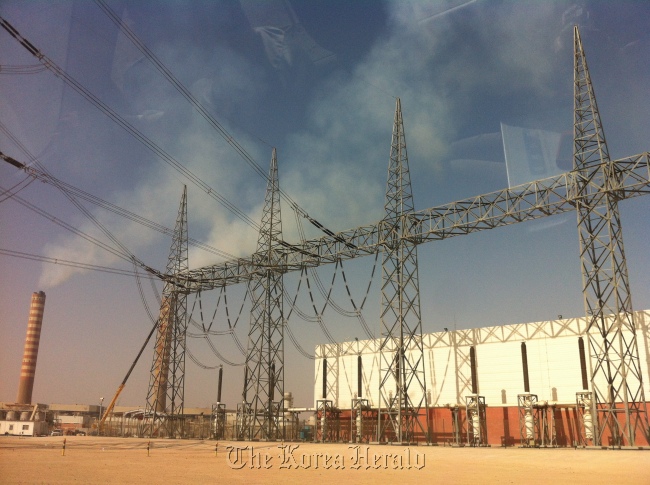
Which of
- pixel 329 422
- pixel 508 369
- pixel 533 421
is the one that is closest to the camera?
pixel 533 421

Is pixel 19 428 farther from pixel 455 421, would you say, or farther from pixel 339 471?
pixel 339 471

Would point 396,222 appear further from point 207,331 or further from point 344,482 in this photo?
point 344,482

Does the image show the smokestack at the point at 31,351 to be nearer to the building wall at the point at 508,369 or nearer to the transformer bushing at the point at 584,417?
the building wall at the point at 508,369

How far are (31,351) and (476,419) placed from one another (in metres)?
71.5

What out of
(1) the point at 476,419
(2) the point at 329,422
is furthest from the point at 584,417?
(2) the point at 329,422

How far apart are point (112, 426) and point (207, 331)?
2027 centimetres

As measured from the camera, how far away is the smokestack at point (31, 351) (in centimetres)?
8444

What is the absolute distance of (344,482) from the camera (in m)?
15.0

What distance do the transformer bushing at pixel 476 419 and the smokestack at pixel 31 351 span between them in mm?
70426

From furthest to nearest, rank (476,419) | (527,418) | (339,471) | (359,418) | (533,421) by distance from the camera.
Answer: (359,418)
(476,419)
(527,418)
(533,421)
(339,471)

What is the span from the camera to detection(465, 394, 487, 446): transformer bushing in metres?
39.4

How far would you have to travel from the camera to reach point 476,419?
41.3m

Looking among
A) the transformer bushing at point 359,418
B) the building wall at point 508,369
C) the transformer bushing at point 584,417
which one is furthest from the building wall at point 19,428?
the transformer bushing at point 584,417

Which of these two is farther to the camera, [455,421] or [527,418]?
[455,421]
